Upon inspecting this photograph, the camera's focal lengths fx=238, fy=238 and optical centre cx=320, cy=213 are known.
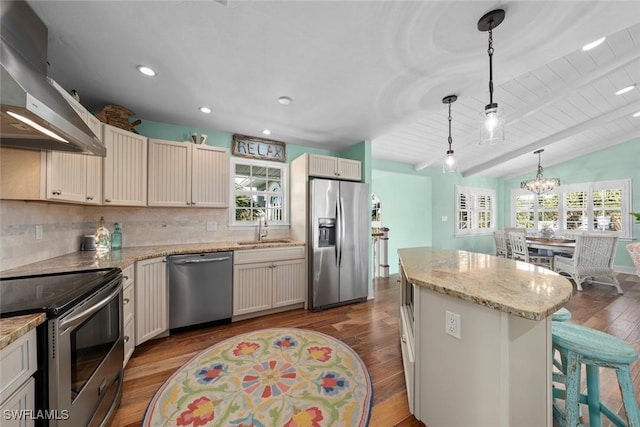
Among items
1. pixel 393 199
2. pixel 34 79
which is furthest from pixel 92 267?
pixel 393 199

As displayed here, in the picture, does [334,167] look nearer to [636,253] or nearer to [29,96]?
[29,96]

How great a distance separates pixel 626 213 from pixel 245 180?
8338 millimetres

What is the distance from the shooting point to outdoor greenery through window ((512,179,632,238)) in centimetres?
552

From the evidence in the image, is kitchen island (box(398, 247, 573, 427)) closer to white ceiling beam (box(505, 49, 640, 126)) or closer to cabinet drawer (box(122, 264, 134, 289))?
cabinet drawer (box(122, 264, 134, 289))

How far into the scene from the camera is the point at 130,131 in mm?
2574

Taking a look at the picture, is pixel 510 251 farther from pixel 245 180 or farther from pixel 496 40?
pixel 245 180

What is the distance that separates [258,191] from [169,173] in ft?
3.91

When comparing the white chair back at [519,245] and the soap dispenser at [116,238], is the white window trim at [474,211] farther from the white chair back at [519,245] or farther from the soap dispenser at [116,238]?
the soap dispenser at [116,238]

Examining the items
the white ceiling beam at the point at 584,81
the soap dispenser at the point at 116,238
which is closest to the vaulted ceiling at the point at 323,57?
the white ceiling beam at the point at 584,81

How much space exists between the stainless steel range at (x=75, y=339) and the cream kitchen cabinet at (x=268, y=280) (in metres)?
1.29

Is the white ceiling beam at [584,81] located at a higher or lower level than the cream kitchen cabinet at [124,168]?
higher

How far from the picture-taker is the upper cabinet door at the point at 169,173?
266 centimetres

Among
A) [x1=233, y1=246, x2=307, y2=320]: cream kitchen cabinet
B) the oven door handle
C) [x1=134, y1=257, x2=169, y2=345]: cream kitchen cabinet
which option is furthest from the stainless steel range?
[x1=233, y1=246, x2=307, y2=320]: cream kitchen cabinet

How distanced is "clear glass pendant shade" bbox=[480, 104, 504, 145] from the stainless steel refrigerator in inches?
72.9
